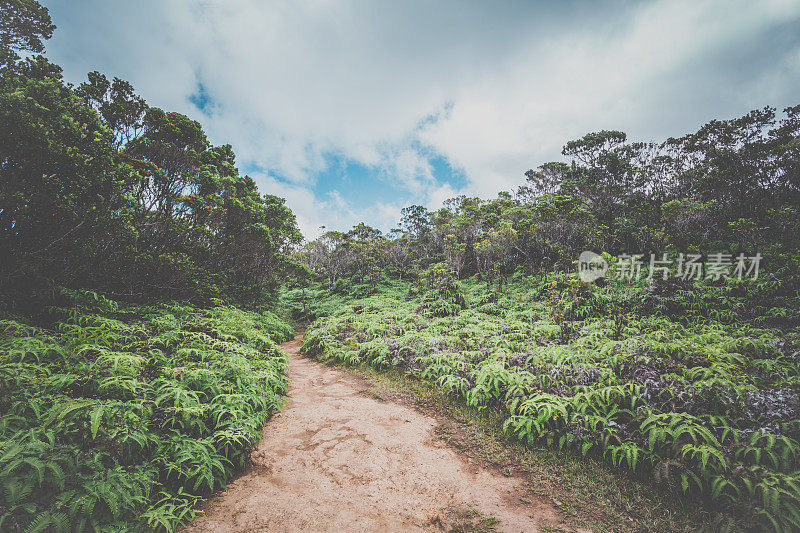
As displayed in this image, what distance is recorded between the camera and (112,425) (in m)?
3.06

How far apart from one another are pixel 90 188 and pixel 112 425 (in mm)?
4992

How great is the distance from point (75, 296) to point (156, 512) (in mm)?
5426

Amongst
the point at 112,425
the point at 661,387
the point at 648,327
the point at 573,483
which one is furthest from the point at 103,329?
the point at 648,327

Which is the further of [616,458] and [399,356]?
[399,356]

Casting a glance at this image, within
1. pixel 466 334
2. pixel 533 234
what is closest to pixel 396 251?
pixel 533 234

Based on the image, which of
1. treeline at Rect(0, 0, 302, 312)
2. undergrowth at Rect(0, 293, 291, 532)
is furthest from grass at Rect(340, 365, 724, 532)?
treeline at Rect(0, 0, 302, 312)

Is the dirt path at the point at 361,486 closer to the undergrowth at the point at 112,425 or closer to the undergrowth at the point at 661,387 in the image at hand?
the undergrowth at the point at 112,425

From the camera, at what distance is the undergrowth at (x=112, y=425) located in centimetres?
237

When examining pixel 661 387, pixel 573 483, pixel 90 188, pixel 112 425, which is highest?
pixel 90 188

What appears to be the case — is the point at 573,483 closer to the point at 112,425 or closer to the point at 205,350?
the point at 112,425

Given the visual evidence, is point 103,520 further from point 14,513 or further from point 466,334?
point 466,334

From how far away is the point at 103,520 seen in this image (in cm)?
243

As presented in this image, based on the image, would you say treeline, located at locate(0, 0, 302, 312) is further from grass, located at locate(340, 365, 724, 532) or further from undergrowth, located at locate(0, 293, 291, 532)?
grass, located at locate(340, 365, 724, 532)

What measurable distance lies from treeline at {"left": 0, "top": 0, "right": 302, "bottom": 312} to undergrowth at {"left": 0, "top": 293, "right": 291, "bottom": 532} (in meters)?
1.33
